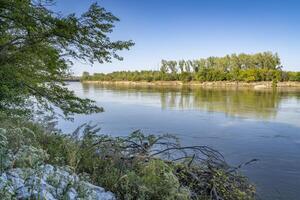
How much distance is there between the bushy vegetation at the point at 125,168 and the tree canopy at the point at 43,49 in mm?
1217

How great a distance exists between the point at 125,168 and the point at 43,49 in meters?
4.14

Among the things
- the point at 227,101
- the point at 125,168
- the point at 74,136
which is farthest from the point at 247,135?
the point at 227,101

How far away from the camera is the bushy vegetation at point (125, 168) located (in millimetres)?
5121

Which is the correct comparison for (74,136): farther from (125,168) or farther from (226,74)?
(226,74)

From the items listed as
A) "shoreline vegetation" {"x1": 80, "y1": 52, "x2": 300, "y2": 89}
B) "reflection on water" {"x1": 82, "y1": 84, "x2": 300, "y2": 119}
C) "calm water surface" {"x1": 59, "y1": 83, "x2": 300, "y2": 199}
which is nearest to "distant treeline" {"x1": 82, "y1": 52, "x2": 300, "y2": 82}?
"shoreline vegetation" {"x1": 80, "y1": 52, "x2": 300, "y2": 89}

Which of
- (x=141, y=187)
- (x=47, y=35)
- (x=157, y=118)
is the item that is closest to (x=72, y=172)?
(x=141, y=187)

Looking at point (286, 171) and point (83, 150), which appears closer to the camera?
point (83, 150)

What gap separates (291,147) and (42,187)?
13113mm

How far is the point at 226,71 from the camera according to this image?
122 meters

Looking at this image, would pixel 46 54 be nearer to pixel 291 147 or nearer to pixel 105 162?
pixel 105 162

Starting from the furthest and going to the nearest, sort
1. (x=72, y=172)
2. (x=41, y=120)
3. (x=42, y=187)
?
1. (x=41, y=120)
2. (x=72, y=172)
3. (x=42, y=187)

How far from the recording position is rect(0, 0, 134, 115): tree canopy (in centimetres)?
765

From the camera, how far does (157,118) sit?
23594mm

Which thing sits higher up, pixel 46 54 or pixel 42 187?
pixel 46 54
